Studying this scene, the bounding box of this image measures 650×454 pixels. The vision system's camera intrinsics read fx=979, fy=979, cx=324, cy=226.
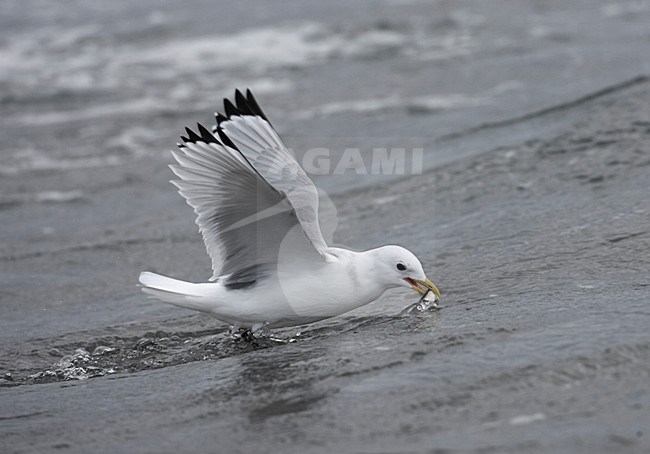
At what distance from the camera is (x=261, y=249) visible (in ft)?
18.6

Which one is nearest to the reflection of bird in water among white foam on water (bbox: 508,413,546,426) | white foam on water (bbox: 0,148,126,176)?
white foam on water (bbox: 508,413,546,426)

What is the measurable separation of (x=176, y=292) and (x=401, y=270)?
128cm

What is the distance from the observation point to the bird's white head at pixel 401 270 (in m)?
5.58

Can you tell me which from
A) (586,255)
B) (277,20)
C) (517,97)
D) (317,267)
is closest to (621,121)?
(517,97)

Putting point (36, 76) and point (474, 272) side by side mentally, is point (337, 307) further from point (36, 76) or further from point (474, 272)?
point (36, 76)

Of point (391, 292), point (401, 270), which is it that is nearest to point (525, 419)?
point (401, 270)

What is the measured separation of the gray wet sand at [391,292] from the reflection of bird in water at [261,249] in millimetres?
216

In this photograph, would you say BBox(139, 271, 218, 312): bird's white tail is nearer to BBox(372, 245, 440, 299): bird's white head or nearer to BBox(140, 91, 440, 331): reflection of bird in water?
BBox(140, 91, 440, 331): reflection of bird in water

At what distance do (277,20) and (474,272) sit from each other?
11.9m

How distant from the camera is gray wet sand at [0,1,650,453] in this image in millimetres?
4176

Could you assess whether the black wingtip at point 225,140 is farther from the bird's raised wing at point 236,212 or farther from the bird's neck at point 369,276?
the bird's neck at point 369,276

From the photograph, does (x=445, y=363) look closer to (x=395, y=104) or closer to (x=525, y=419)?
(x=525, y=419)

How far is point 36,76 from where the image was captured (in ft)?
50.2

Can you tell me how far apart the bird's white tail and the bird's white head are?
100cm
